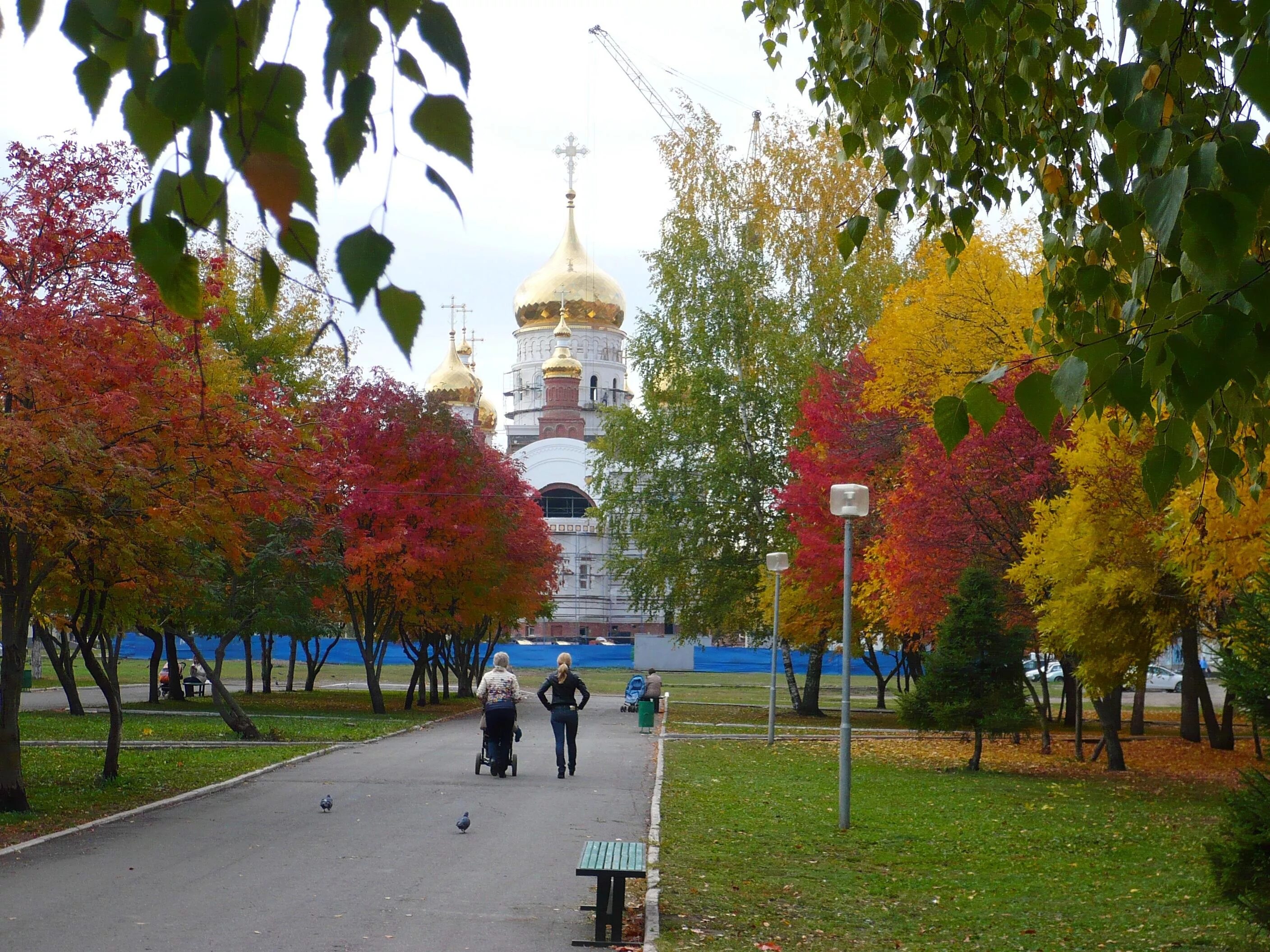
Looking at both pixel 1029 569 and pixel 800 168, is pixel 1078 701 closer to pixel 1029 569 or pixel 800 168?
pixel 1029 569

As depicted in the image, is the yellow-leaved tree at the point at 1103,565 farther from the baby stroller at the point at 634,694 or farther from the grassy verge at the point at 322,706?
the baby stroller at the point at 634,694

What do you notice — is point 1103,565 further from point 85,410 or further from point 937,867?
point 85,410

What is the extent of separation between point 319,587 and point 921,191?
26.5 meters

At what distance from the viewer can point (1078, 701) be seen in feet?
79.9

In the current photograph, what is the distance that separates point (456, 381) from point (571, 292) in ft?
33.8

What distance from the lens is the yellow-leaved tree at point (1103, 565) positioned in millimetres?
18234

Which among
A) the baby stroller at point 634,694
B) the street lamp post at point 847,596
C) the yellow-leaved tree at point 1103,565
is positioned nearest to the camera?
the street lamp post at point 847,596

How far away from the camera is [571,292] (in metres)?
92.6

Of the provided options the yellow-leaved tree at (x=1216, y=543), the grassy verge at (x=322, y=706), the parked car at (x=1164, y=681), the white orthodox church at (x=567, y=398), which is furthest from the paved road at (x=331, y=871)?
the white orthodox church at (x=567, y=398)

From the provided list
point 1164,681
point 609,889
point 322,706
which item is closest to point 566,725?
point 609,889

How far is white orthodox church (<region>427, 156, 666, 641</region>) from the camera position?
278 ft

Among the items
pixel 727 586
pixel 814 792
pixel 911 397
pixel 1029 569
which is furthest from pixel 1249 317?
pixel 727 586

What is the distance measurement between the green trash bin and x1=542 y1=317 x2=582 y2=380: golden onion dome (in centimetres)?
A: 6115

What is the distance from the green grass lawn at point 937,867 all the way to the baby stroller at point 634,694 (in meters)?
16.0
